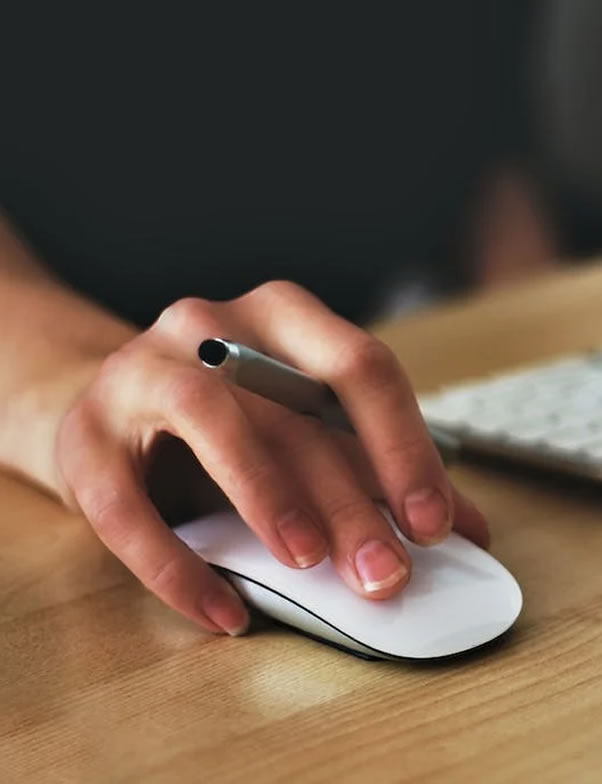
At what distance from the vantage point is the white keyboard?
2.07 ft

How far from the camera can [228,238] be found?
150cm

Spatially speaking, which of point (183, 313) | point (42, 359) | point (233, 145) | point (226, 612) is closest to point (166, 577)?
point (226, 612)

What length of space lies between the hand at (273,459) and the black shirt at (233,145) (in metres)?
0.82

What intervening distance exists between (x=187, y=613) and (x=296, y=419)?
0.10 metres

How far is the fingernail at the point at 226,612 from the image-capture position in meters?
0.50

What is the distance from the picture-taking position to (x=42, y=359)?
73 centimetres

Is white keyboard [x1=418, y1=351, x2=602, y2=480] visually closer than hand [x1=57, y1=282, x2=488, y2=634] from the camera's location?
No

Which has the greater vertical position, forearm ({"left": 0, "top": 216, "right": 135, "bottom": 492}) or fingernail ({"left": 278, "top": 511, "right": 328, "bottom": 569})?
fingernail ({"left": 278, "top": 511, "right": 328, "bottom": 569})

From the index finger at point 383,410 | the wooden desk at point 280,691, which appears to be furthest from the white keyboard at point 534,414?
the index finger at point 383,410

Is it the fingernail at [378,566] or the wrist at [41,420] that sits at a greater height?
the fingernail at [378,566]

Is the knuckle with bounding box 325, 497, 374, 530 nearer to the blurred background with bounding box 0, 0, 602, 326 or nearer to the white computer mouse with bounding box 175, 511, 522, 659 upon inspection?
the white computer mouse with bounding box 175, 511, 522, 659

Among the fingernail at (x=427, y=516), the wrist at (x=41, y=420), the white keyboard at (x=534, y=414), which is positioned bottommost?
the white keyboard at (x=534, y=414)

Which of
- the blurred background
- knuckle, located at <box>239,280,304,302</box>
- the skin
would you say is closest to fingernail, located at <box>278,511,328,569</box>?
the skin

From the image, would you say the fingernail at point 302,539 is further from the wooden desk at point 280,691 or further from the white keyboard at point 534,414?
the white keyboard at point 534,414
